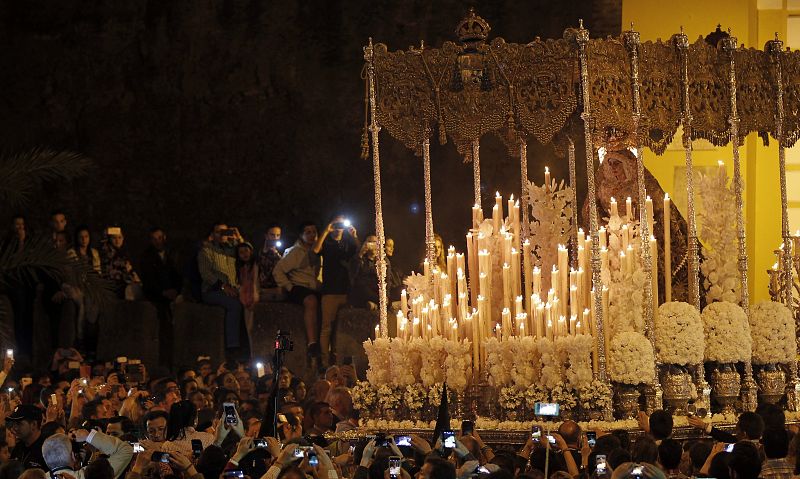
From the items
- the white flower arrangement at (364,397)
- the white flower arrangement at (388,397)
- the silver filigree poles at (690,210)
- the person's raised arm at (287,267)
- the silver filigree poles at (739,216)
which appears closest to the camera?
the white flower arrangement at (388,397)

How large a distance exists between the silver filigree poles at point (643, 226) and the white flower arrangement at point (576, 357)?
0.72 m

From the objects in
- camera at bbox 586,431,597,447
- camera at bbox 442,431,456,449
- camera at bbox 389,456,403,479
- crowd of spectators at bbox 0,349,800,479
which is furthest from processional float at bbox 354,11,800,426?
camera at bbox 389,456,403,479

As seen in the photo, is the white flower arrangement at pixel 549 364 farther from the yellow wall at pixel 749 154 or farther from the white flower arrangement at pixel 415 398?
the yellow wall at pixel 749 154

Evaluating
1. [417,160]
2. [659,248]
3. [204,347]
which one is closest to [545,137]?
[659,248]

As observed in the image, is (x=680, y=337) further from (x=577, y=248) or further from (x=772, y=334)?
(x=577, y=248)

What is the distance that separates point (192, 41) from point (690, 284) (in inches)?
390

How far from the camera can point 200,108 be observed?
23.0 meters

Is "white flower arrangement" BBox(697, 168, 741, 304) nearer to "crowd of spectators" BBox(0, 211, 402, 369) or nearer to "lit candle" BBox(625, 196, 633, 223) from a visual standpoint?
"lit candle" BBox(625, 196, 633, 223)

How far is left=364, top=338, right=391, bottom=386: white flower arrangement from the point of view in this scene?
14719 millimetres

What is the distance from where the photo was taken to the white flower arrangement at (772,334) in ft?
50.0

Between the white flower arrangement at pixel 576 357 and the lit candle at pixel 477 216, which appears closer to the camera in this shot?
the white flower arrangement at pixel 576 357

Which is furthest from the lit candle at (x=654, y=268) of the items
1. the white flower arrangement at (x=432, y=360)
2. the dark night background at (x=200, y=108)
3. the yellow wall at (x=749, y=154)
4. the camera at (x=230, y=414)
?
the dark night background at (x=200, y=108)

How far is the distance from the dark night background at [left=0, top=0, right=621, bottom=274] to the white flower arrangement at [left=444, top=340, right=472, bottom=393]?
8.18 meters

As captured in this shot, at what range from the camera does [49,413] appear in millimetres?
13273
